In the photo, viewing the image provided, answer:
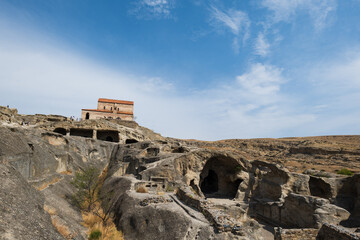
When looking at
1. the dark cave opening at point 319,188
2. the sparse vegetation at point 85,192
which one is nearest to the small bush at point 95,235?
the sparse vegetation at point 85,192

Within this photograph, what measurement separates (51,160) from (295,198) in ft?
60.5

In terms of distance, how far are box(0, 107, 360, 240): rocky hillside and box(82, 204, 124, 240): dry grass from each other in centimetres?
35

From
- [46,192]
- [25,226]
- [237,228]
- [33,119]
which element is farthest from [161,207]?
[33,119]

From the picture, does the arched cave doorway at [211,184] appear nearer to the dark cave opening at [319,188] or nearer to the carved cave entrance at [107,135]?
the dark cave opening at [319,188]

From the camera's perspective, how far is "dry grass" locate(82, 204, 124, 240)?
8.87 meters

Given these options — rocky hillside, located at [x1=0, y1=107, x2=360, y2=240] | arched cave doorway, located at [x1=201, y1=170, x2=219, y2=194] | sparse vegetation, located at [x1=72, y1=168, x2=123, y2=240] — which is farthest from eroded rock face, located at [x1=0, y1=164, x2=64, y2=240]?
arched cave doorway, located at [x1=201, y1=170, x2=219, y2=194]

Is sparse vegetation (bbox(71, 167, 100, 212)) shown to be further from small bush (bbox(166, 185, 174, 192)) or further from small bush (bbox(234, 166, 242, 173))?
small bush (bbox(234, 166, 242, 173))

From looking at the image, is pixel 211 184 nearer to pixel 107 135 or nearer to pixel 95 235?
pixel 107 135

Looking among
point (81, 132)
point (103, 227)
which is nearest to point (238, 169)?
point (103, 227)

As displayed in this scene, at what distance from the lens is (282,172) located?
19.4m

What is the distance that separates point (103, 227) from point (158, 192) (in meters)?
4.28

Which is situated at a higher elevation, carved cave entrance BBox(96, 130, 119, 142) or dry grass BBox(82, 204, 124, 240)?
carved cave entrance BBox(96, 130, 119, 142)

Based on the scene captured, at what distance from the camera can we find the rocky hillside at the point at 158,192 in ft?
21.6

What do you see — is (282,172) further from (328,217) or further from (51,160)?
(51,160)
